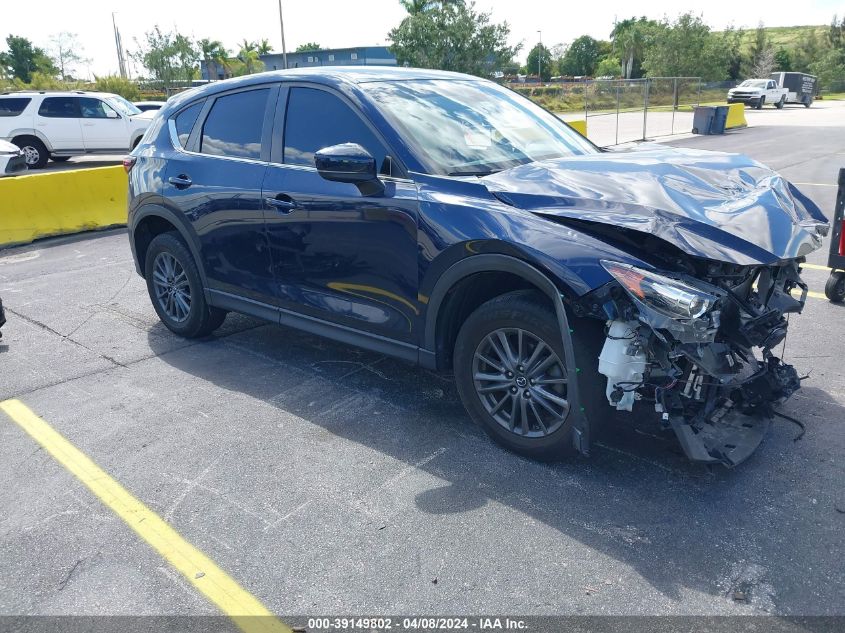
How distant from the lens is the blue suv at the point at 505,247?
3.19 metres

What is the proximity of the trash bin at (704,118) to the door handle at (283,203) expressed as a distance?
25.8m

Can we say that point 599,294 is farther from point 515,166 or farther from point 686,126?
point 686,126

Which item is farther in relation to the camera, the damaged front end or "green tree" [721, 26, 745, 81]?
"green tree" [721, 26, 745, 81]

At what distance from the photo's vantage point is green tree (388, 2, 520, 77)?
40.7 metres

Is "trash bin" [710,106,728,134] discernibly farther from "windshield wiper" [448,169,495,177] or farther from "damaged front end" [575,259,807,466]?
"damaged front end" [575,259,807,466]

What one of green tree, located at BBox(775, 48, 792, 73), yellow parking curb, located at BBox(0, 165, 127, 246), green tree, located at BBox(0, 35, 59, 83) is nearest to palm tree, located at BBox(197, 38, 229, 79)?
green tree, located at BBox(0, 35, 59, 83)

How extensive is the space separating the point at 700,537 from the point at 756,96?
158 ft

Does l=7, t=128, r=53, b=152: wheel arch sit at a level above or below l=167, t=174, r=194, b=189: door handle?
below

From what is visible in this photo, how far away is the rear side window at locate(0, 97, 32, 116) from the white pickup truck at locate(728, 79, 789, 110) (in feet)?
132

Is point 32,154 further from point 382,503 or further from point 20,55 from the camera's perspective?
point 20,55

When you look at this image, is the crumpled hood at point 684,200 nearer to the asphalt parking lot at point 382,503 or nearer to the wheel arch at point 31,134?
the asphalt parking lot at point 382,503

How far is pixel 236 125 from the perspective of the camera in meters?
5.01

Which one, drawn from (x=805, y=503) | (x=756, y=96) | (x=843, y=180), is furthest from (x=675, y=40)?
(x=805, y=503)

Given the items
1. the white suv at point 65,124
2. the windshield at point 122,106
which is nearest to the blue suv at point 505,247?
the white suv at point 65,124
